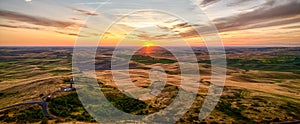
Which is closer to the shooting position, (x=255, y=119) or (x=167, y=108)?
(x=255, y=119)

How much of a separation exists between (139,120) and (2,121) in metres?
29.7

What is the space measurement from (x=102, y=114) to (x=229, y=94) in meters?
44.1

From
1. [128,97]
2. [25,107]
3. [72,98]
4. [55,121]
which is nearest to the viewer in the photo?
[55,121]

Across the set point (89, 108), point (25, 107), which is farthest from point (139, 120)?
point (25, 107)

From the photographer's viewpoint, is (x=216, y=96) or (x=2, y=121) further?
(x=216, y=96)

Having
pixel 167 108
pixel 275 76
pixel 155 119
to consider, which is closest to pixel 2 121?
pixel 155 119

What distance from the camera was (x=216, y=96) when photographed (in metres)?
71.7

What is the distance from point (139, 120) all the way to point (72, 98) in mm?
24841

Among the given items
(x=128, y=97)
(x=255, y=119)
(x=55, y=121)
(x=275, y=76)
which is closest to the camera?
(x=55, y=121)

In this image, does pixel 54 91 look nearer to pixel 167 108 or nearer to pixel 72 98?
pixel 72 98

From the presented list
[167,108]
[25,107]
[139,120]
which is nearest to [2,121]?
[25,107]

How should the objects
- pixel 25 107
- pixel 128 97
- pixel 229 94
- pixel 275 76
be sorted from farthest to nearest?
pixel 275 76, pixel 229 94, pixel 128 97, pixel 25 107

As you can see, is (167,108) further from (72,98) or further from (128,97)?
(72,98)

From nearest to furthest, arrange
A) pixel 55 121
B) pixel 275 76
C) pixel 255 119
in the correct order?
pixel 55 121, pixel 255 119, pixel 275 76
